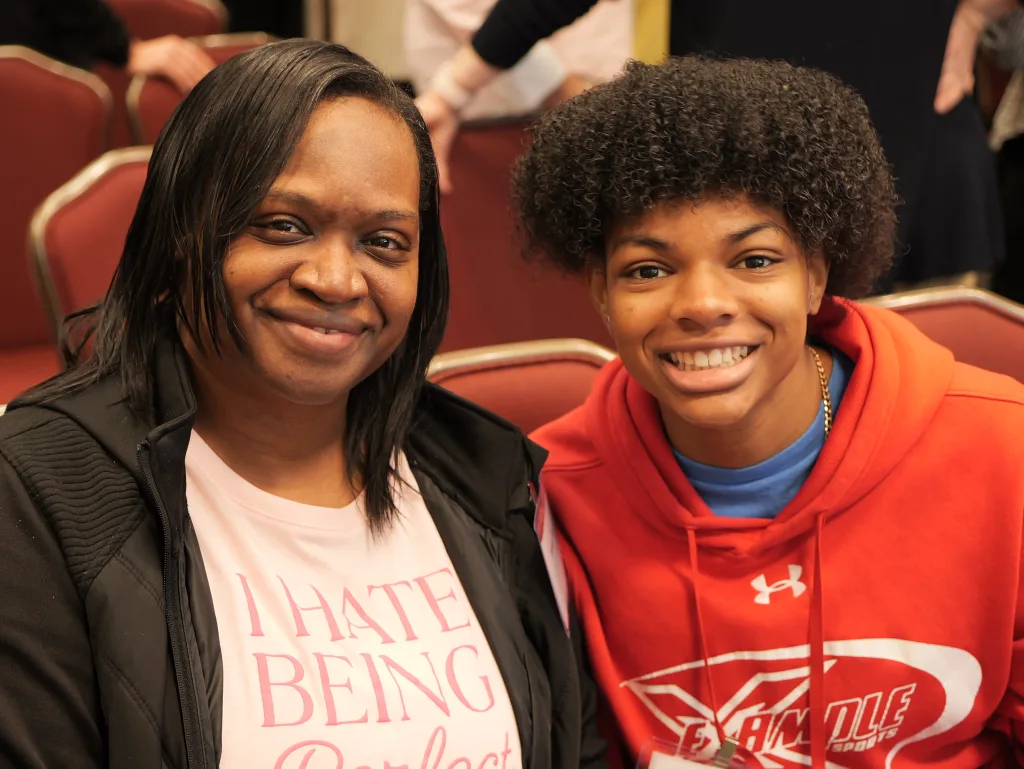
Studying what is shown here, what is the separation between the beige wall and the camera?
196 inches

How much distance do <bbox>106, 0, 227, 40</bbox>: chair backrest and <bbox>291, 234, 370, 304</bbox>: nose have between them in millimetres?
3052

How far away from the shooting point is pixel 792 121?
4.36 ft

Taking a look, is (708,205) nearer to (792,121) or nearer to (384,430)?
(792,121)

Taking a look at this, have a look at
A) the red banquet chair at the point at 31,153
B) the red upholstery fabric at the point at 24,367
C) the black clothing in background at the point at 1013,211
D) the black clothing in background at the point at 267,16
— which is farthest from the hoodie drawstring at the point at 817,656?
the black clothing in background at the point at 267,16

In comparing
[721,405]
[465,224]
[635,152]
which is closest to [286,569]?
[721,405]

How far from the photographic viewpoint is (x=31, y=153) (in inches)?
103

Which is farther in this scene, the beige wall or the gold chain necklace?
the beige wall

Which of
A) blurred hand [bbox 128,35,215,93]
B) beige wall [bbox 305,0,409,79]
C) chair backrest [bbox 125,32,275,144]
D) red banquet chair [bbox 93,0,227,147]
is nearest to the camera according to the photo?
chair backrest [bbox 125,32,275,144]

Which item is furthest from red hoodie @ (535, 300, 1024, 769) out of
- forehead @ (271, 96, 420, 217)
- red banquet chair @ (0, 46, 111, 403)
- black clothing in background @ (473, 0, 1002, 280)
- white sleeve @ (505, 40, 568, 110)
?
red banquet chair @ (0, 46, 111, 403)

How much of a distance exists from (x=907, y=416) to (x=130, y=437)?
3.10 feet

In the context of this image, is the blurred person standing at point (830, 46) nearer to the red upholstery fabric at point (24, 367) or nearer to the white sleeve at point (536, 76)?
the white sleeve at point (536, 76)

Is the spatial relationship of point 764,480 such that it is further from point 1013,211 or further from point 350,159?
point 1013,211

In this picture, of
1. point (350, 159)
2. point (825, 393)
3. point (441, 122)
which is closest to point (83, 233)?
point (441, 122)

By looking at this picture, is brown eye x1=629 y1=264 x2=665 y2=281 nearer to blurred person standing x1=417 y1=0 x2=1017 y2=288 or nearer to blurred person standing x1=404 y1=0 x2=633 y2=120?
blurred person standing x1=417 y1=0 x2=1017 y2=288
